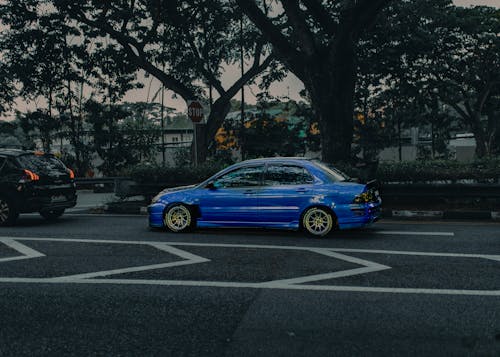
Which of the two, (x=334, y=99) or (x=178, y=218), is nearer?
(x=178, y=218)

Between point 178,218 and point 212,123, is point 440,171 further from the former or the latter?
point 212,123

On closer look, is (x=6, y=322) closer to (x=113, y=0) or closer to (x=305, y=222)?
(x=305, y=222)

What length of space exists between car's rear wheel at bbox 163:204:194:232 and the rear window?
3.60m

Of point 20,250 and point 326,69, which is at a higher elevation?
point 326,69

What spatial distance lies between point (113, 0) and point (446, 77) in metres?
18.4

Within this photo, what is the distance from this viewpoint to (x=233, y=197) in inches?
380

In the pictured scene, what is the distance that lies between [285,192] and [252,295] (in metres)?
4.03

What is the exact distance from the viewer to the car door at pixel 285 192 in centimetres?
927

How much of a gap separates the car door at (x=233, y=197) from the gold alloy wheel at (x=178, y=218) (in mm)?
267

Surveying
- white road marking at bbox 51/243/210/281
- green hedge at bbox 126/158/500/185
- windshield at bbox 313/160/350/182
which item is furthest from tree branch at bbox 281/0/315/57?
white road marking at bbox 51/243/210/281

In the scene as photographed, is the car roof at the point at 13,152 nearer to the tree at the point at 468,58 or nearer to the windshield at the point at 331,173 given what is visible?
the windshield at the point at 331,173

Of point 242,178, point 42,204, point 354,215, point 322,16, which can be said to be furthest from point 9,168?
point 322,16

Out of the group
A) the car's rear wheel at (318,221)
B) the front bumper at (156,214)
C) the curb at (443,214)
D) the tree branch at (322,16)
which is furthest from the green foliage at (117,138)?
the car's rear wheel at (318,221)

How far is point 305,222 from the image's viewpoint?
365 inches
